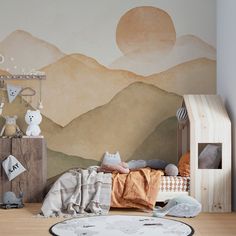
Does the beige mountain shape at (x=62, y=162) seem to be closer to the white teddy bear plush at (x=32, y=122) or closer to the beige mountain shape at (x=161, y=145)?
the white teddy bear plush at (x=32, y=122)

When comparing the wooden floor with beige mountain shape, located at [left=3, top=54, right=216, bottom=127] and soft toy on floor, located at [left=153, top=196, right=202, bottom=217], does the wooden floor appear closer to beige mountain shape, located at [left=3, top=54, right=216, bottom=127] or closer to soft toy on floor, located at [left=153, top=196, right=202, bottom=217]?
soft toy on floor, located at [left=153, top=196, right=202, bottom=217]

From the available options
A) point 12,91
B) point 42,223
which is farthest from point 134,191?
point 12,91

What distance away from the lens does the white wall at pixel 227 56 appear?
478 centimetres

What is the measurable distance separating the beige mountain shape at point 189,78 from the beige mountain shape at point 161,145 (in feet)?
1.09

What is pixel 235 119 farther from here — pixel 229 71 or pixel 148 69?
pixel 148 69

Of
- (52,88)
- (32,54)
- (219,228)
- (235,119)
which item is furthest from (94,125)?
(219,228)

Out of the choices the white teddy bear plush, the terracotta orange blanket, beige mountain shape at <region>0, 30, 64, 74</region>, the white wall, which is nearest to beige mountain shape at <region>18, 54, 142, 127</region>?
beige mountain shape at <region>0, 30, 64, 74</region>

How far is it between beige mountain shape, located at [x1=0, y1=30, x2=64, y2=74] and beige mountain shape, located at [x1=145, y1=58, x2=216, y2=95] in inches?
40.4

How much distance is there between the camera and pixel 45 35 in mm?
5410

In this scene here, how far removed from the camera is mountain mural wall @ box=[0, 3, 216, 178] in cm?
540

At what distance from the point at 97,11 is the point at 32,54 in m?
0.79

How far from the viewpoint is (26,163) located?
16.5ft

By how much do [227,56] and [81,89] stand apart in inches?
58.0

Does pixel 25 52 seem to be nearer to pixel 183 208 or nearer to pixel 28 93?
pixel 28 93
